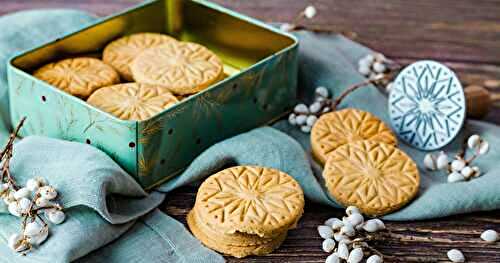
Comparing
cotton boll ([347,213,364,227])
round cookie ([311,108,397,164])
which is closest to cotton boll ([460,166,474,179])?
Answer: round cookie ([311,108,397,164])

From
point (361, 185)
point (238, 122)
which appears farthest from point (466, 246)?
point (238, 122)

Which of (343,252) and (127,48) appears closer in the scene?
(343,252)

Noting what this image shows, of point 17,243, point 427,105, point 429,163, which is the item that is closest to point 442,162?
point 429,163

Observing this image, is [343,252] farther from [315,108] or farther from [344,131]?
[315,108]

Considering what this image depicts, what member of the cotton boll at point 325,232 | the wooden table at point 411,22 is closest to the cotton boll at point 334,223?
the cotton boll at point 325,232

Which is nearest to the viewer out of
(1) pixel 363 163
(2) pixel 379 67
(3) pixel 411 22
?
(1) pixel 363 163

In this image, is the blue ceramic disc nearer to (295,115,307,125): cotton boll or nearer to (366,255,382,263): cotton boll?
(295,115,307,125): cotton boll
